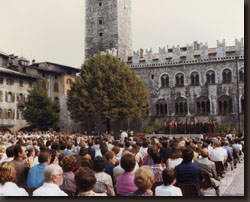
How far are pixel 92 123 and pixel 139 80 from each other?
8.61 meters

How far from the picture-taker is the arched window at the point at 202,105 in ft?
127

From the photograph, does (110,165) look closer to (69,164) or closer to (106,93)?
(69,164)

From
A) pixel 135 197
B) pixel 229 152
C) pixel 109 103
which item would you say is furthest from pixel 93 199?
pixel 109 103

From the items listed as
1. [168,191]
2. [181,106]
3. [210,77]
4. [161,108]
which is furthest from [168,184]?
[161,108]

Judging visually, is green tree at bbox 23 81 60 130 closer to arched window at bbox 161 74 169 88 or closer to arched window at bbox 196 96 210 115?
arched window at bbox 161 74 169 88

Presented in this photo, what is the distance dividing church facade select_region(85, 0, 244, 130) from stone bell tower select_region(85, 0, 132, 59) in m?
3.20

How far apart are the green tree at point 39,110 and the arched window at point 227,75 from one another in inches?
885

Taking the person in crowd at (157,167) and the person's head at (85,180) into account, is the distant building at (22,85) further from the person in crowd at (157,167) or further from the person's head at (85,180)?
the person's head at (85,180)

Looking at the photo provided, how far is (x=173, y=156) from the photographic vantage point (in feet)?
25.2

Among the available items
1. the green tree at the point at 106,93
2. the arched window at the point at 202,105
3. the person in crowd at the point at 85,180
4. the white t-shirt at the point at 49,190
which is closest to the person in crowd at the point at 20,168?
the white t-shirt at the point at 49,190

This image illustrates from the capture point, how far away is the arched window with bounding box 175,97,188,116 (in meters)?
39.6

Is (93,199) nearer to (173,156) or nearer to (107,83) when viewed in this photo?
(173,156)

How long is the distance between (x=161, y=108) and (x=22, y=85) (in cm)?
2016

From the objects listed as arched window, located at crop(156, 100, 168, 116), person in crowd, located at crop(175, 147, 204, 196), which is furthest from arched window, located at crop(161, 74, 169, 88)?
person in crowd, located at crop(175, 147, 204, 196)
